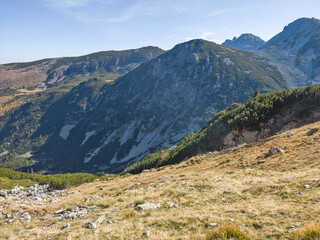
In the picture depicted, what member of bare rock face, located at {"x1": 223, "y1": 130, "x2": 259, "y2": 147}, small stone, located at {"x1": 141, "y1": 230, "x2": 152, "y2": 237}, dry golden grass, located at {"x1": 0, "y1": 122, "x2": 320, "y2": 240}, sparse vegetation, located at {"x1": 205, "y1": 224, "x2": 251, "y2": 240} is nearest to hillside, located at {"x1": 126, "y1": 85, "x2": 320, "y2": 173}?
bare rock face, located at {"x1": 223, "y1": 130, "x2": 259, "y2": 147}

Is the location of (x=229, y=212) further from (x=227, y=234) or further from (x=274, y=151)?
(x=274, y=151)

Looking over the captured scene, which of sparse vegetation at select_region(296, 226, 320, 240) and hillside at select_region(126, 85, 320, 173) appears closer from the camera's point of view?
sparse vegetation at select_region(296, 226, 320, 240)

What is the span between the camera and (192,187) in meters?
18.5

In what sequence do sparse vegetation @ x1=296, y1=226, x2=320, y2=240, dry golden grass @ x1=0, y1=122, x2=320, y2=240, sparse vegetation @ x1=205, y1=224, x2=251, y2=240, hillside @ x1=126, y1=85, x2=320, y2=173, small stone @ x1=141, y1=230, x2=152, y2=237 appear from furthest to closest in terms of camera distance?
hillside @ x1=126, y1=85, x2=320, y2=173 < small stone @ x1=141, y1=230, x2=152, y2=237 < dry golden grass @ x1=0, y1=122, x2=320, y2=240 < sparse vegetation @ x1=205, y1=224, x2=251, y2=240 < sparse vegetation @ x1=296, y1=226, x2=320, y2=240

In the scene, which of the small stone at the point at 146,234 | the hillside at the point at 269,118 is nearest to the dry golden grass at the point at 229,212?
the small stone at the point at 146,234

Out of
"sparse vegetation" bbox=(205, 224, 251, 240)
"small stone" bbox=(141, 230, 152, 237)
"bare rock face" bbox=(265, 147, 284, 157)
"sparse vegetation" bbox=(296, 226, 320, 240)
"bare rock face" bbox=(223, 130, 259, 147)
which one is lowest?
"bare rock face" bbox=(223, 130, 259, 147)

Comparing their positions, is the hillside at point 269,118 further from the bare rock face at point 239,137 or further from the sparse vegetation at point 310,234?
the sparse vegetation at point 310,234

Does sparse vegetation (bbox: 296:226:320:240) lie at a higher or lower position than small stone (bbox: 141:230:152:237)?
higher

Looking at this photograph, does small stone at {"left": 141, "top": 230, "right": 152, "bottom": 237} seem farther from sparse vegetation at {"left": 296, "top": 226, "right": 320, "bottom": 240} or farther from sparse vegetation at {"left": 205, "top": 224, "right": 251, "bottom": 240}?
sparse vegetation at {"left": 296, "top": 226, "right": 320, "bottom": 240}

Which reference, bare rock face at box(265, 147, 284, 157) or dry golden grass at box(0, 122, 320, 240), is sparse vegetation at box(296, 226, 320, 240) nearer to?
dry golden grass at box(0, 122, 320, 240)

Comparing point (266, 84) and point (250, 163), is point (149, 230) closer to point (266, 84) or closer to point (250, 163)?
point (250, 163)

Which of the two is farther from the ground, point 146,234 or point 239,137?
point 146,234

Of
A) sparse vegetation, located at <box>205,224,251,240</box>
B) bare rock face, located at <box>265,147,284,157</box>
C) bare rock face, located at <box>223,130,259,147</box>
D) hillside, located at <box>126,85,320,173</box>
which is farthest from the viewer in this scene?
bare rock face, located at <box>223,130,259,147</box>

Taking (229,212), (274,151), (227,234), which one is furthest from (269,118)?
(227,234)
